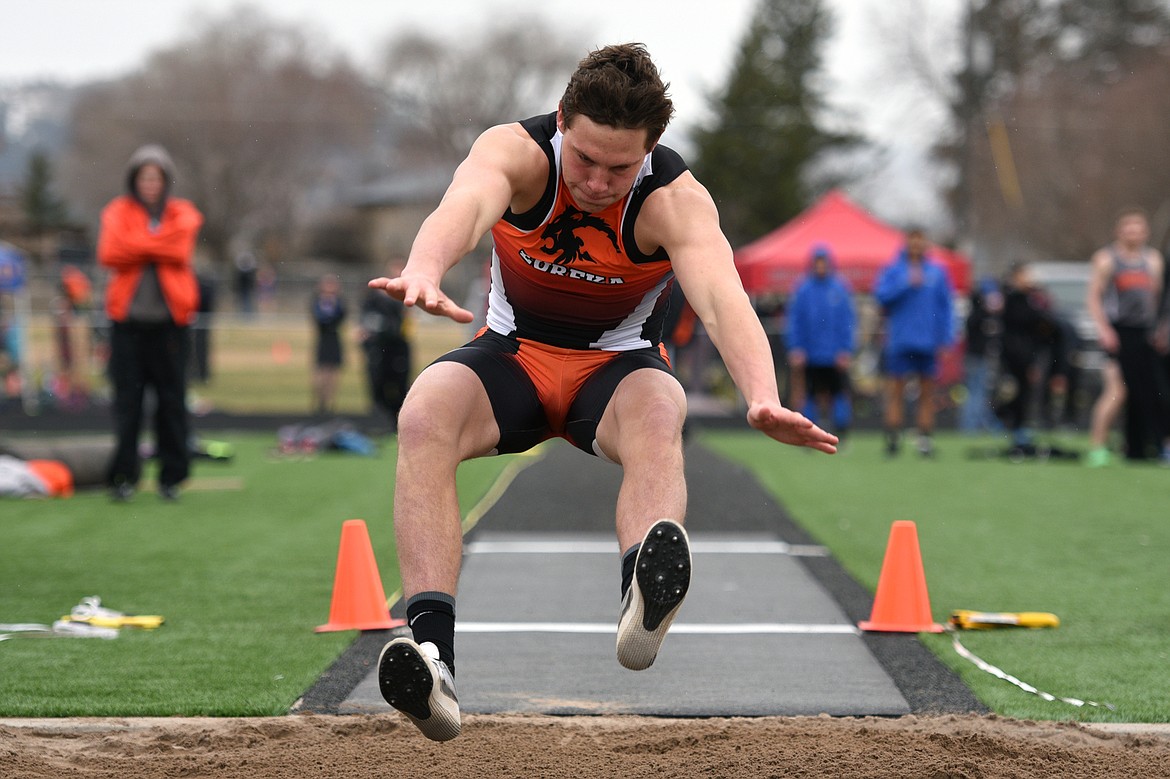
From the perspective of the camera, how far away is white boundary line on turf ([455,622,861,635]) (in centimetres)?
536

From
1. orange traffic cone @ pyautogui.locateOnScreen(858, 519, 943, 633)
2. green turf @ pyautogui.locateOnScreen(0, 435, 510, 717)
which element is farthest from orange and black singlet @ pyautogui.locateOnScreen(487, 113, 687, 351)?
orange traffic cone @ pyautogui.locateOnScreen(858, 519, 943, 633)

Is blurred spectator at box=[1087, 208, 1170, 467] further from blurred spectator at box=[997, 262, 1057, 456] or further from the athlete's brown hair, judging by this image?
the athlete's brown hair

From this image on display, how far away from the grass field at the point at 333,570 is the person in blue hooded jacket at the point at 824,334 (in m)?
1.74

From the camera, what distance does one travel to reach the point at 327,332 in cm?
1750

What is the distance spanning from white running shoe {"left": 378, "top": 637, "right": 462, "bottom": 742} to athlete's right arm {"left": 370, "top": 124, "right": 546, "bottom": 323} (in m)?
0.83

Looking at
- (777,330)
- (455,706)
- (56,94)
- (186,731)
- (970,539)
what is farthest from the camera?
(56,94)

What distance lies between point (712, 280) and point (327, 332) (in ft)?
46.9

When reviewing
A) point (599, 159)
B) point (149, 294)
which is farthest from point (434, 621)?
point (149, 294)

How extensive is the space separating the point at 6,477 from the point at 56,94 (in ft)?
64.6

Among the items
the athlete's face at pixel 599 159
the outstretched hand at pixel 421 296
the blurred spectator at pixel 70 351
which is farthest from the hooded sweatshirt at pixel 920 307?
the blurred spectator at pixel 70 351

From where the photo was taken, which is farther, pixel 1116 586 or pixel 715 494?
pixel 715 494

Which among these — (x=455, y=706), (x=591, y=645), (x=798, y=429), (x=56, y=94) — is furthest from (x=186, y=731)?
(x=56, y=94)

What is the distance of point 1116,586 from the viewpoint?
6.41m

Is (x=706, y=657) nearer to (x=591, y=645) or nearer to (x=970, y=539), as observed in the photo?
(x=591, y=645)
